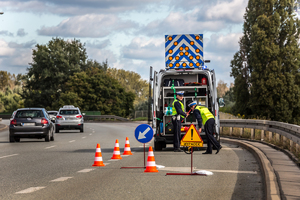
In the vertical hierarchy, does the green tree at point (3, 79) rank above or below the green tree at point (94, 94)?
above

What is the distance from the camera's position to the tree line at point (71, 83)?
274 ft

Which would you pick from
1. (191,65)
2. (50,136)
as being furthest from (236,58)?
(191,65)

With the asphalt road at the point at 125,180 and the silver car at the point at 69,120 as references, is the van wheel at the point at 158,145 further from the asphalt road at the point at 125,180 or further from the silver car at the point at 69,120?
the silver car at the point at 69,120

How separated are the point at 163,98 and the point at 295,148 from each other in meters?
4.63

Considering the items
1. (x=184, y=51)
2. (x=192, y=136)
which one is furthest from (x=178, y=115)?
(x=192, y=136)

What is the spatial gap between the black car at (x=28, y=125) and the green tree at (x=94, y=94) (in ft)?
193

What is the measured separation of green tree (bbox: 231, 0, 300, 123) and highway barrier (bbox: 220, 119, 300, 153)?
76.6ft

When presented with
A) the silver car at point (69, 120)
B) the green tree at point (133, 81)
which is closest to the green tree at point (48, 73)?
the green tree at point (133, 81)

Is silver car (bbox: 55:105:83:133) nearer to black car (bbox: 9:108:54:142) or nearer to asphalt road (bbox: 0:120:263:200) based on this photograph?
black car (bbox: 9:108:54:142)

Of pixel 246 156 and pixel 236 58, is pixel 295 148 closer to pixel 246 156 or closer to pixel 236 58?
pixel 246 156

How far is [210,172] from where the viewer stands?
10695mm

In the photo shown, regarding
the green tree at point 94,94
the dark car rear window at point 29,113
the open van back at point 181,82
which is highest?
the green tree at point 94,94

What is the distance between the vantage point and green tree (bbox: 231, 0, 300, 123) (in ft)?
157

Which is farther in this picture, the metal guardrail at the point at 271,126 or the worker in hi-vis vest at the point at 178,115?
the worker in hi-vis vest at the point at 178,115
